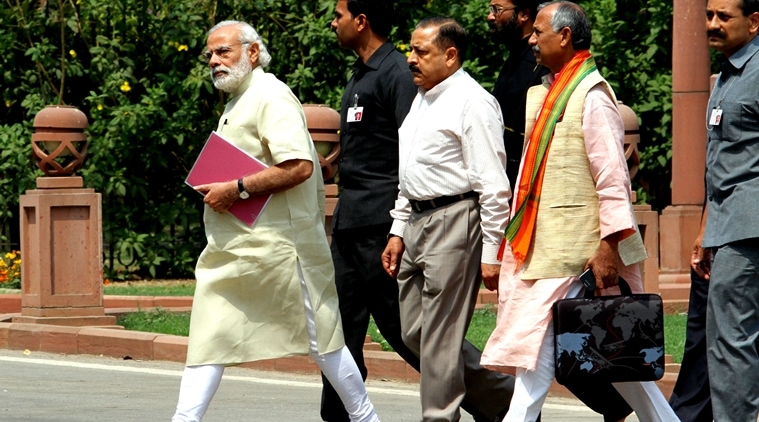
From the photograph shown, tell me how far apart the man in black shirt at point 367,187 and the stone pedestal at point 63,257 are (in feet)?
15.1

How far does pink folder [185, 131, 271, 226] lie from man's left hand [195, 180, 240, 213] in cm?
4

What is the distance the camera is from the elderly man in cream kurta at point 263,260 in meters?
5.70

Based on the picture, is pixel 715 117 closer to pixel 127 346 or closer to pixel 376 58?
pixel 376 58

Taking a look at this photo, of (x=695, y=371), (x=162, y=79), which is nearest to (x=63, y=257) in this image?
(x=162, y=79)

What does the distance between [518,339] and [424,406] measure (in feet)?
2.57

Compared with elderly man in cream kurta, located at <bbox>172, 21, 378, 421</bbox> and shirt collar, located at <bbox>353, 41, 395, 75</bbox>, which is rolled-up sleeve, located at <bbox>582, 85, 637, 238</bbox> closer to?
elderly man in cream kurta, located at <bbox>172, 21, 378, 421</bbox>

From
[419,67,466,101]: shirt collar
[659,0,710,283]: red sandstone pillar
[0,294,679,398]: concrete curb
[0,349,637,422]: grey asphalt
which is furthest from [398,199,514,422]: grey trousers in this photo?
[659,0,710,283]: red sandstone pillar

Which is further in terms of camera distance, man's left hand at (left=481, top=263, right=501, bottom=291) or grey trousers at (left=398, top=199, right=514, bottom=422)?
grey trousers at (left=398, top=199, right=514, bottom=422)

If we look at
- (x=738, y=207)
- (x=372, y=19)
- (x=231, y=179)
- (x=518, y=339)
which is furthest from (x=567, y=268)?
(x=372, y=19)

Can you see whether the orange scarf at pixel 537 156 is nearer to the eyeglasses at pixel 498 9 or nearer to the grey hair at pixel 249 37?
the eyeglasses at pixel 498 9

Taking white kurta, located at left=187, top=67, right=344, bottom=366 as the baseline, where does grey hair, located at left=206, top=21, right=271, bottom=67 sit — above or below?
above

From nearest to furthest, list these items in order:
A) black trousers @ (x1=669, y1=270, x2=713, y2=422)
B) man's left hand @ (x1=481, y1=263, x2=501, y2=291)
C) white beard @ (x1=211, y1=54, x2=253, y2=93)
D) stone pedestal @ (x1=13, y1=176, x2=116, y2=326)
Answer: man's left hand @ (x1=481, y1=263, x2=501, y2=291), white beard @ (x1=211, y1=54, x2=253, y2=93), black trousers @ (x1=669, y1=270, x2=713, y2=422), stone pedestal @ (x1=13, y1=176, x2=116, y2=326)

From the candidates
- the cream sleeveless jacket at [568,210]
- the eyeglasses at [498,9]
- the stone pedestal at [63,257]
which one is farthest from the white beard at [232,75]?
the stone pedestal at [63,257]

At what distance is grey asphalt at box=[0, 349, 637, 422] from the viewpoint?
7.30 metres
